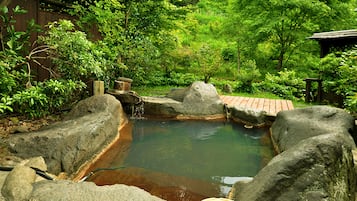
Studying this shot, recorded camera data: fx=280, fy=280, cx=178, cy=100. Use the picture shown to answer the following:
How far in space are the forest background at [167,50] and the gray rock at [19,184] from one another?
107 cm

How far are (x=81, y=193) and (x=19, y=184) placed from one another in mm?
581

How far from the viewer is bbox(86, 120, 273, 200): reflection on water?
3959 millimetres

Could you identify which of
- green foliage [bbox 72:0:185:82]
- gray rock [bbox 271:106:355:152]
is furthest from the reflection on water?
green foliage [bbox 72:0:185:82]

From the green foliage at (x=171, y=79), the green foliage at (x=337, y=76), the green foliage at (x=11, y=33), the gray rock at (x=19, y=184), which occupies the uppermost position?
the green foliage at (x=11, y=33)

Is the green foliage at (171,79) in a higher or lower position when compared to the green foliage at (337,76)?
lower

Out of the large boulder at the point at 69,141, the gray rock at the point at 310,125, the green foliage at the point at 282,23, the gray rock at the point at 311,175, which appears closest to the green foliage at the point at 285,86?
the green foliage at the point at 282,23

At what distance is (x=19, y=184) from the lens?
2605mm

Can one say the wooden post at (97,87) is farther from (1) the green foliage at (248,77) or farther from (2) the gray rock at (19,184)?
(1) the green foliage at (248,77)

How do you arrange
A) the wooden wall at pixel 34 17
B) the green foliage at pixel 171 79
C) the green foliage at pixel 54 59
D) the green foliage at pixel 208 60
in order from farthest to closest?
the green foliage at pixel 171 79, the green foliage at pixel 208 60, the wooden wall at pixel 34 17, the green foliage at pixel 54 59

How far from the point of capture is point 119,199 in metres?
2.56

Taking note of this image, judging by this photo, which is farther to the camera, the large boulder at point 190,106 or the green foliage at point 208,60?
the green foliage at point 208,60

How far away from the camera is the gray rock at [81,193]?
8.29 feet

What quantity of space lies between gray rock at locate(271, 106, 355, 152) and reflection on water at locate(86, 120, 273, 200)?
48 centimetres

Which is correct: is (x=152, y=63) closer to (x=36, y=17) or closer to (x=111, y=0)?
(x=111, y=0)
